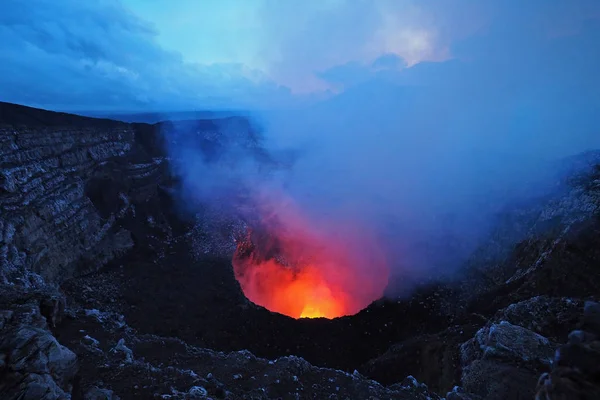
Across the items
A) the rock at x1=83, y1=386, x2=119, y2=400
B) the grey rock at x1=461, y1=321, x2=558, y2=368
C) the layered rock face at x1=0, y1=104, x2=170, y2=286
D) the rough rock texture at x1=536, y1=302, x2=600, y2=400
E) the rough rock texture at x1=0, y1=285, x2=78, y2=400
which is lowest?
the rock at x1=83, y1=386, x2=119, y2=400

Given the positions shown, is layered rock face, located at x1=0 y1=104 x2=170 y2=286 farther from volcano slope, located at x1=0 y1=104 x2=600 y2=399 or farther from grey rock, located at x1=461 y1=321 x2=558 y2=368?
grey rock, located at x1=461 y1=321 x2=558 y2=368

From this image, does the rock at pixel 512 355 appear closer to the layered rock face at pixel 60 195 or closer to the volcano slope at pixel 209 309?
the volcano slope at pixel 209 309

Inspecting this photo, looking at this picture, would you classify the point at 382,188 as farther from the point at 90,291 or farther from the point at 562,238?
the point at 90,291

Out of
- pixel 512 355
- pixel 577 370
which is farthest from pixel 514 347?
pixel 577 370

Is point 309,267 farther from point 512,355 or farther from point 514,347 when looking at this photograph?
point 512,355

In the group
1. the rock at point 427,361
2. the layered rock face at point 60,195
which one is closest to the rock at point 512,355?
the rock at point 427,361

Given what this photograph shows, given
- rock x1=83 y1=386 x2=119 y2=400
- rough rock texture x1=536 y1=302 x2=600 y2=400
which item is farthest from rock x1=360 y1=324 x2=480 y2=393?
rock x1=83 y1=386 x2=119 y2=400
